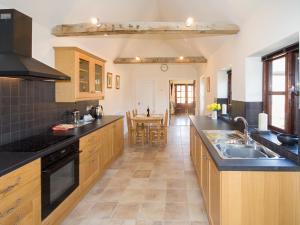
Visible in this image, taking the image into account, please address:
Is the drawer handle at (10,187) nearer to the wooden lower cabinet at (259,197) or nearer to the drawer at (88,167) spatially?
the drawer at (88,167)

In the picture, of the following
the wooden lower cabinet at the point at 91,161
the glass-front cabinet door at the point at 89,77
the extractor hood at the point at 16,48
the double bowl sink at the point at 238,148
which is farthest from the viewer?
the glass-front cabinet door at the point at 89,77

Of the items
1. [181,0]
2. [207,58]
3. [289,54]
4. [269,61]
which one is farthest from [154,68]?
[289,54]

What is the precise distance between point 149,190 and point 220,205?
1.85 metres

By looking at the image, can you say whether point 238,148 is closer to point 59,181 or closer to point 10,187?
point 59,181

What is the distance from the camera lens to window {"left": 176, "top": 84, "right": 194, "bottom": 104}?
691 inches

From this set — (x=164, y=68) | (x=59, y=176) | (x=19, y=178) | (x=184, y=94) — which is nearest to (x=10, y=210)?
(x=19, y=178)

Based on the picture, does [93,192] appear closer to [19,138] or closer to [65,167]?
[65,167]

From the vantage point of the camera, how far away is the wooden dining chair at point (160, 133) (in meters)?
7.09

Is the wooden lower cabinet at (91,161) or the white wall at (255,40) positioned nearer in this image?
the white wall at (255,40)

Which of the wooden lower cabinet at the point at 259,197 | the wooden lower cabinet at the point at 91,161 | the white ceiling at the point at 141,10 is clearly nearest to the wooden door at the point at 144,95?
the white ceiling at the point at 141,10

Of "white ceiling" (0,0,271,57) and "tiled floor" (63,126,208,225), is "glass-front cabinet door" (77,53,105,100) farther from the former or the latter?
"tiled floor" (63,126,208,225)

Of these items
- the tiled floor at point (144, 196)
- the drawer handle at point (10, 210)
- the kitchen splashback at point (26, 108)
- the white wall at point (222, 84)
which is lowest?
the tiled floor at point (144, 196)

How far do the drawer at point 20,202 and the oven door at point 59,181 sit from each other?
14cm

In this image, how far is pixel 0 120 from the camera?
274 centimetres
